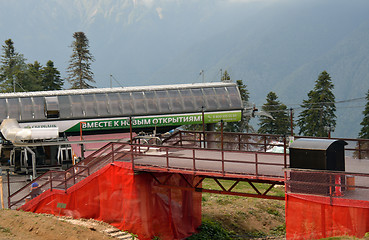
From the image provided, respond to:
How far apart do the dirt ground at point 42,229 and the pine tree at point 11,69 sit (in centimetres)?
5287

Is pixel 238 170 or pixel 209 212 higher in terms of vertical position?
pixel 238 170

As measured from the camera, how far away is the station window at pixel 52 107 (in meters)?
42.6

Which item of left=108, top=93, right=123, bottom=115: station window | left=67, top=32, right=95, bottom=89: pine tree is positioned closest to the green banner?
left=108, top=93, right=123, bottom=115: station window

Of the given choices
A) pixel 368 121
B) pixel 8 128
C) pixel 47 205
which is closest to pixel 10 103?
pixel 8 128

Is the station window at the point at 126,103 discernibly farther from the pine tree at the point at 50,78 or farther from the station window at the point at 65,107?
the pine tree at the point at 50,78

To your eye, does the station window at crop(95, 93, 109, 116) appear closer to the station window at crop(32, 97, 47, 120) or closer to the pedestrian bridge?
the station window at crop(32, 97, 47, 120)

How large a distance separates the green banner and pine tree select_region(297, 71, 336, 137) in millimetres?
20366

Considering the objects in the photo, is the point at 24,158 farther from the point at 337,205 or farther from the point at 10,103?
the point at 337,205

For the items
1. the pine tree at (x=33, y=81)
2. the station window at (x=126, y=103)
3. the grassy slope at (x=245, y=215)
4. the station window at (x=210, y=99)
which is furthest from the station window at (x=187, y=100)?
the pine tree at (x=33, y=81)

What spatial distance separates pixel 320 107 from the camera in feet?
213

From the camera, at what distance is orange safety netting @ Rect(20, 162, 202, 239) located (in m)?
23.9

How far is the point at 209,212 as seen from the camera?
3250 centimetres

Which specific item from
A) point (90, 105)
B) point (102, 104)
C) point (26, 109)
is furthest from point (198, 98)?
point (26, 109)

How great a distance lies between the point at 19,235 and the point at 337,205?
42.2ft
